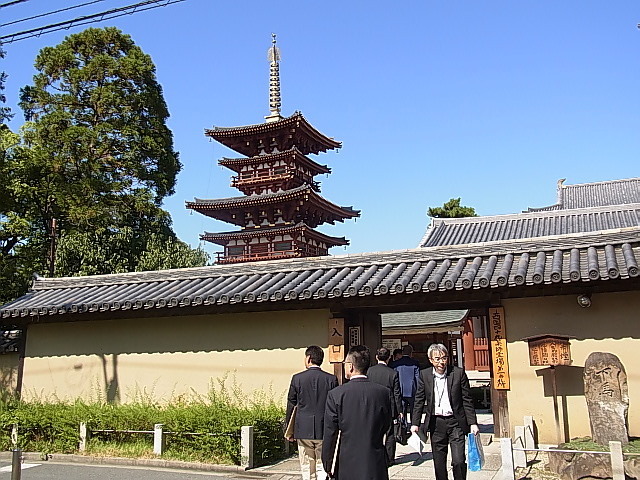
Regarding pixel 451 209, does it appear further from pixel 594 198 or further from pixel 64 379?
pixel 64 379

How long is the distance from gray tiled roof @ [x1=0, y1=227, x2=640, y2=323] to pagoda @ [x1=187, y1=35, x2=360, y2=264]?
16014mm

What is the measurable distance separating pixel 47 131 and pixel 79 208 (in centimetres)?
515

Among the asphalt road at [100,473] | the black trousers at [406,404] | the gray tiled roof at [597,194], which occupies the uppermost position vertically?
the gray tiled roof at [597,194]

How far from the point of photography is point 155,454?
29.4ft

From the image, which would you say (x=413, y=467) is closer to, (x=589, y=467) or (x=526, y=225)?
(x=589, y=467)

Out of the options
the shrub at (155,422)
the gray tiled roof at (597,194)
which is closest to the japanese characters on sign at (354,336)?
the shrub at (155,422)

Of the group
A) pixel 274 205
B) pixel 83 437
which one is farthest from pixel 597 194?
pixel 83 437

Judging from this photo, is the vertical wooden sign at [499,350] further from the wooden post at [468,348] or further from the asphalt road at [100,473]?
the wooden post at [468,348]

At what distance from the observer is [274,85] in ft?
105

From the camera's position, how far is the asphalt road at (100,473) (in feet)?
26.0

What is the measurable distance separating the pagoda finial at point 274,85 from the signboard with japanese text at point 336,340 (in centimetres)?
2130

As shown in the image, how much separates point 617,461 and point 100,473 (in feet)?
21.4

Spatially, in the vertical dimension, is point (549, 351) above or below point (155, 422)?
above

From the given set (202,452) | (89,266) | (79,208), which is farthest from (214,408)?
(79,208)
